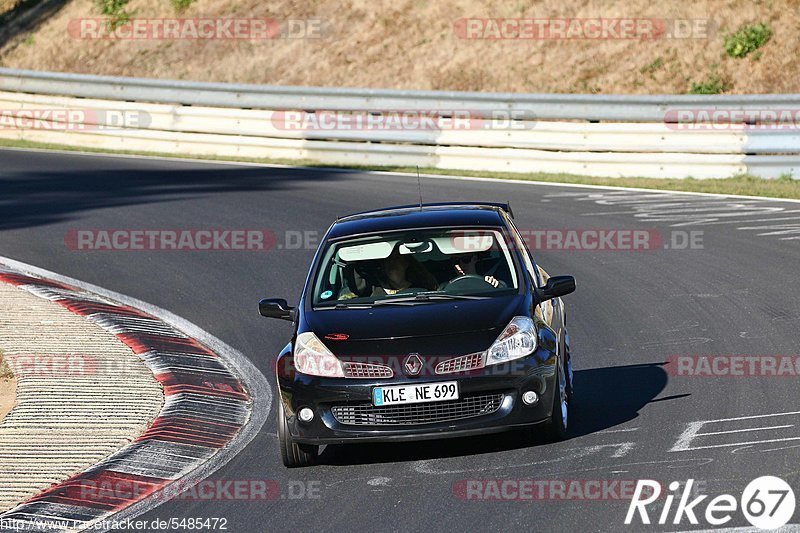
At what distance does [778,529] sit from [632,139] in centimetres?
1562

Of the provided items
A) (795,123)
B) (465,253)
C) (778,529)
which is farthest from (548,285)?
(795,123)

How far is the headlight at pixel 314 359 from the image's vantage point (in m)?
8.34

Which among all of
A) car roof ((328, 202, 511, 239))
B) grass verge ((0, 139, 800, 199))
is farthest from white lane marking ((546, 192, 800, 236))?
car roof ((328, 202, 511, 239))

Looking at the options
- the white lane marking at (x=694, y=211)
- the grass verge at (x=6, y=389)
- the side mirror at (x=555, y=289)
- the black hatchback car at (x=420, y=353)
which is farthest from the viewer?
the white lane marking at (x=694, y=211)

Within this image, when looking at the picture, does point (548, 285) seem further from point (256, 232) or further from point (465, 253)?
point (256, 232)

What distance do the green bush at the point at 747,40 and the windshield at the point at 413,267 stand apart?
1682 centimetres

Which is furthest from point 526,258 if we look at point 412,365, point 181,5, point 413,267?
point 181,5

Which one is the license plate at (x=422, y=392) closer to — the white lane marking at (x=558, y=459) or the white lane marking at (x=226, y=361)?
the white lane marking at (x=558, y=459)

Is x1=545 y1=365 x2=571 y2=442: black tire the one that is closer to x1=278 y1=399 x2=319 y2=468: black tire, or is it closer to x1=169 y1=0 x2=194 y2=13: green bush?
x1=278 y1=399 x2=319 y2=468: black tire

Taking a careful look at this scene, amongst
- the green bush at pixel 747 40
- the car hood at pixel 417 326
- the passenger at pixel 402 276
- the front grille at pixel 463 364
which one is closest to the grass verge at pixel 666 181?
the green bush at pixel 747 40

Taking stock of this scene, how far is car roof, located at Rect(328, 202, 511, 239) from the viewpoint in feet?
31.6

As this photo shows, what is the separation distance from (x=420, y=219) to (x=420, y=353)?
6.04 feet

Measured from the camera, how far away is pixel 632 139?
70.7ft

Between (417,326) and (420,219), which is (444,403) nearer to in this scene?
(417,326)
